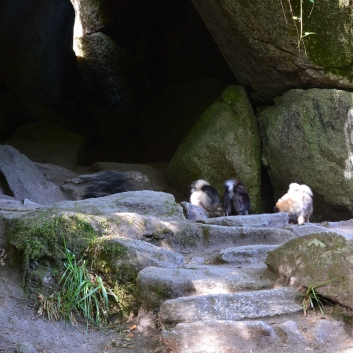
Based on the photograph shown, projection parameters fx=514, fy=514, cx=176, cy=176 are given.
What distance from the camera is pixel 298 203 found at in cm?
800

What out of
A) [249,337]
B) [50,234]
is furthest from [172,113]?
[249,337]

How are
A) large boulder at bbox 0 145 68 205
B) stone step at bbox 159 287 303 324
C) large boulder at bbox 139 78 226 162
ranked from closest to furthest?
stone step at bbox 159 287 303 324 → large boulder at bbox 0 145 68 205 → large boulder at bbox 139 78 226 162

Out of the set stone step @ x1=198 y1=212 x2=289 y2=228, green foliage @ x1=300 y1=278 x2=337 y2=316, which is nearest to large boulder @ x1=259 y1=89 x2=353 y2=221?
stone step @ x1=198 y1=212 x2=289 y2=228

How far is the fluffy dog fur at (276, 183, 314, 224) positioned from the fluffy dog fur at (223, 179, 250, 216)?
652 mm

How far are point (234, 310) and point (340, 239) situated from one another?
2.69ft

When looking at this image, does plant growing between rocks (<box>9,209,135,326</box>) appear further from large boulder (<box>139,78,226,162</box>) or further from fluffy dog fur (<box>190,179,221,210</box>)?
large boulder (<box>139,78,226,162</box>)

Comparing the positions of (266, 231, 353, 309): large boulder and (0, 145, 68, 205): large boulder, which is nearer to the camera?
(266, 231, 353, 309): large boulder

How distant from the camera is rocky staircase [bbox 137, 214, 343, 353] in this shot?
9.38ft

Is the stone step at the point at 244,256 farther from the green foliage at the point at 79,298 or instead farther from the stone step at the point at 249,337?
the stone step at the point at 249,337

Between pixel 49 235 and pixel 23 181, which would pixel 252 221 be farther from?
pixel 23 181

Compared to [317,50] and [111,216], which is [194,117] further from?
[111,216]

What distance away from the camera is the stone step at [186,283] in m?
3.45

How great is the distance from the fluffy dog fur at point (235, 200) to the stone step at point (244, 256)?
4.19 metres

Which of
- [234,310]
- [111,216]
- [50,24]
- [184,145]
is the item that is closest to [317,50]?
[184,145]
